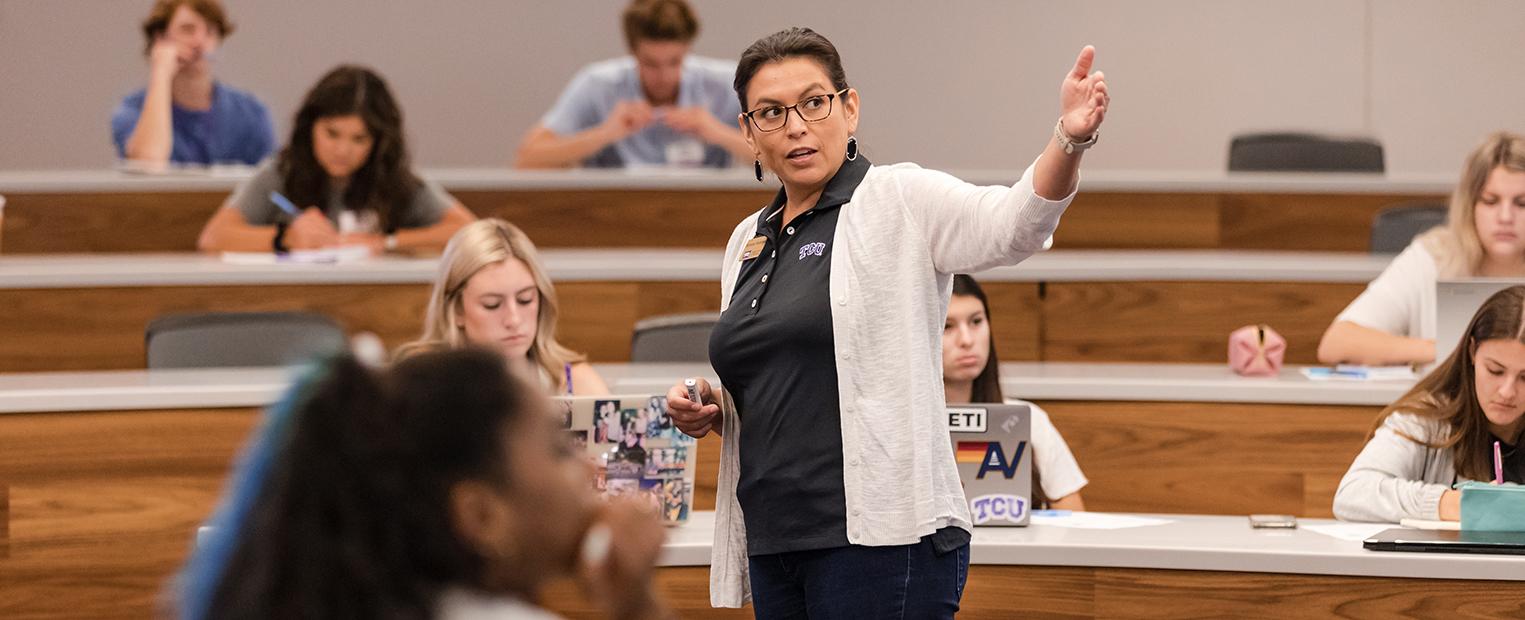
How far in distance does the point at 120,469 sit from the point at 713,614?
1096mm

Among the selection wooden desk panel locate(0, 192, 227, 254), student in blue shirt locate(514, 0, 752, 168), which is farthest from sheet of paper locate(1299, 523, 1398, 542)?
wooden desk panel locate(0, 192, 227, 254)

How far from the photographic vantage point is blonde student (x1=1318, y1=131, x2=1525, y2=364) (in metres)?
3.54

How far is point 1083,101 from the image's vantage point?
5.27 feet

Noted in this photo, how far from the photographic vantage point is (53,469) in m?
2.84

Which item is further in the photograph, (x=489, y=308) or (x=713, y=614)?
(x=489, y=308)

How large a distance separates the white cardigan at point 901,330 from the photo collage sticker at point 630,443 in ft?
2.14

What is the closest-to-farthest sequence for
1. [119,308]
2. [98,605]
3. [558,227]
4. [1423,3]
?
1. [98,605]
2. [119,308]
3. [558,227]
4. [1423,3]

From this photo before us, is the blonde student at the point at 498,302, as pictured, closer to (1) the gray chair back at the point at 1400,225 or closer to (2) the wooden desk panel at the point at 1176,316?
(2) the wooden desk panel at the point at 1176,316

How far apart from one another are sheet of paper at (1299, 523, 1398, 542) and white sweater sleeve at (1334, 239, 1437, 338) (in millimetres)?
1099

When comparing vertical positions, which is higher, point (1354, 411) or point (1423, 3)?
point (1423, 3)

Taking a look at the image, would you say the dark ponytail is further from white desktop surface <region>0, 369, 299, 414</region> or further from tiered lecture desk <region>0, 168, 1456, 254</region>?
tiered lecture desk <region>0, 168, 1456, 254</region>

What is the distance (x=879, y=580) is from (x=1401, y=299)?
230 cm

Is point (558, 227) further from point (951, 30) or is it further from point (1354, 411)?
point (951, 30)

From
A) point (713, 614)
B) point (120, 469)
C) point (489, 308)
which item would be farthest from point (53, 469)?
point (713, 614)
